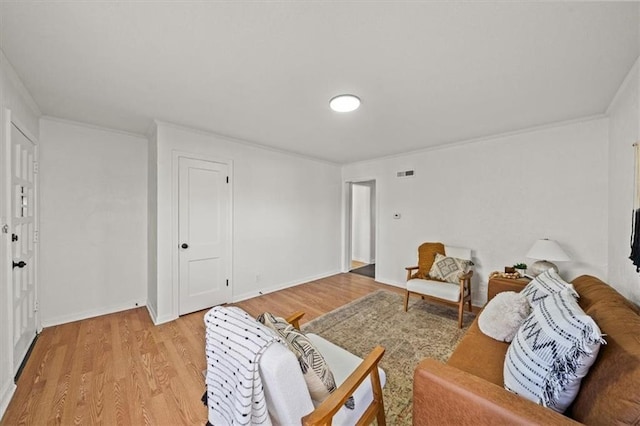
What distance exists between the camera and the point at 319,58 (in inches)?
66.2

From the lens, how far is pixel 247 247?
3.82m

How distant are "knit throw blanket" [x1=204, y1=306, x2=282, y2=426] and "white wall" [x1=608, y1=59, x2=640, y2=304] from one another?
265cm

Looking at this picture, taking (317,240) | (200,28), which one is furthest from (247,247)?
(200,28)

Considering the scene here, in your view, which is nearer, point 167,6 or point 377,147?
point 167,6

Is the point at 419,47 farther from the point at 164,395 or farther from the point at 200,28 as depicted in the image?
the point at 164,395

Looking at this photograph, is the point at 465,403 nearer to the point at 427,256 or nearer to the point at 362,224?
the point at 427,256

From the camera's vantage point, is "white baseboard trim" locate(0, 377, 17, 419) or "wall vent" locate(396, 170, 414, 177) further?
"wall vent" locate(396, 170, 414, 177)

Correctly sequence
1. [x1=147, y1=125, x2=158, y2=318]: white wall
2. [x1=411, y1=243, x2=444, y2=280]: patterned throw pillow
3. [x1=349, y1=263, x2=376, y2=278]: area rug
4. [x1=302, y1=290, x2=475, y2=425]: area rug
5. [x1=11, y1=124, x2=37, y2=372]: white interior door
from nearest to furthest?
[x1=302, y1=290, x2=475, y2=425]: area rug
[x1=11, y1=124, x2=37, y2=372]: white interior door
[x1=147, y1=125, x2=158, y2=318]: white wall
[x1=411, y1=243, x2=444, y2=280]: patterned throw pillow
[x1=349, y1=263, x2=376, y2=278]: area rug

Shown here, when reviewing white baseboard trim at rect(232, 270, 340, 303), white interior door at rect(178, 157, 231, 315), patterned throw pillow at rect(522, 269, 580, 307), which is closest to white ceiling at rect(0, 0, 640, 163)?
white interior door at rect(178, 157, 231, 315)

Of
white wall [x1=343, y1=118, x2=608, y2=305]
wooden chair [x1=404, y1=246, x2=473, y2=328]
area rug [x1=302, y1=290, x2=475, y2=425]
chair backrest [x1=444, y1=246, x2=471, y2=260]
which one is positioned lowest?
area rug [x1=302, y1=290, x2=475, y2=425]

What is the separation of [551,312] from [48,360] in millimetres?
3805

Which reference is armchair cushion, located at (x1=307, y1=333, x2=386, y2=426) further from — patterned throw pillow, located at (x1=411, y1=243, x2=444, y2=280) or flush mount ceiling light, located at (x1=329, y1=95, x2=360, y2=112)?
patterned throw pillow, located at (x1=411, y1=243, x2=444, y2=280)

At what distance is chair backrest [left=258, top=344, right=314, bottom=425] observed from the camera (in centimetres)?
93

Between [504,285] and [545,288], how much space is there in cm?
77
